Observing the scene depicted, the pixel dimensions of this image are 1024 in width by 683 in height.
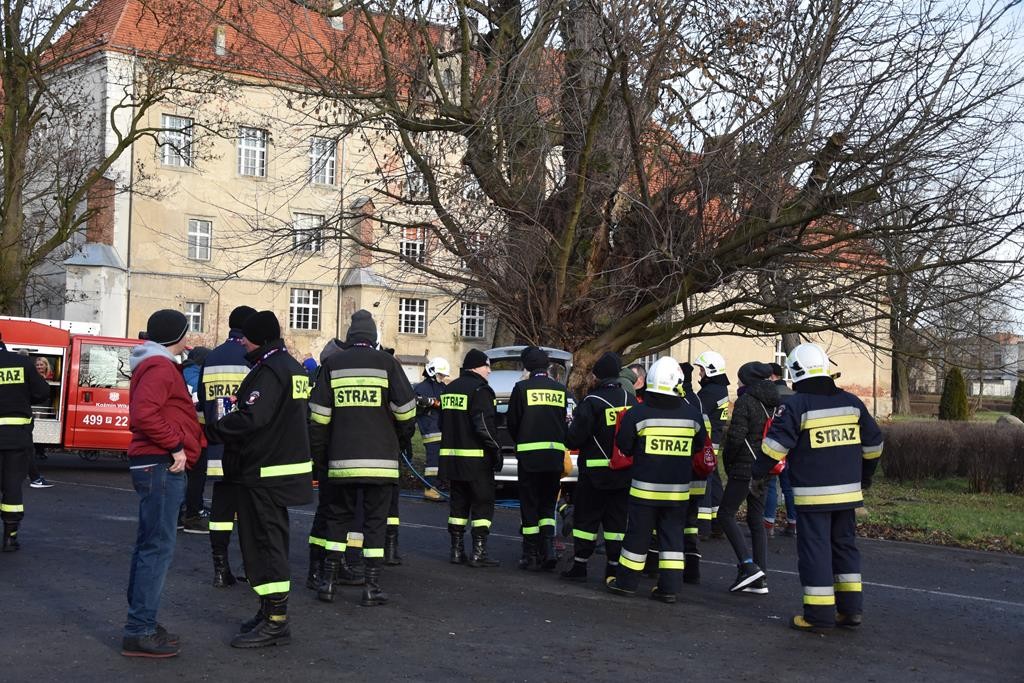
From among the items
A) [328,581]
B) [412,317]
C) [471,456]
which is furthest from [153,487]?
[412,317]

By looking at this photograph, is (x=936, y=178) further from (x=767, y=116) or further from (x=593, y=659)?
(x=593, y=659)

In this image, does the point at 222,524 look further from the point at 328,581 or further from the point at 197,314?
the point at 197,314

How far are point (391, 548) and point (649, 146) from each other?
874cm

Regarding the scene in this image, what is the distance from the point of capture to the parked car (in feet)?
50.7

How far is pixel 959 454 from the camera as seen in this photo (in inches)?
747

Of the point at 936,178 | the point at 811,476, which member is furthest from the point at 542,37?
the point at 811,476

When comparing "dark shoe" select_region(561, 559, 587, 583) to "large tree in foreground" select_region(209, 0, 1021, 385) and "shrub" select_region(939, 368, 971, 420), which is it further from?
"shrub" select_region(939, 368, 971, 420)

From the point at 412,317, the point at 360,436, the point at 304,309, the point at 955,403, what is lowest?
the point at 360,436

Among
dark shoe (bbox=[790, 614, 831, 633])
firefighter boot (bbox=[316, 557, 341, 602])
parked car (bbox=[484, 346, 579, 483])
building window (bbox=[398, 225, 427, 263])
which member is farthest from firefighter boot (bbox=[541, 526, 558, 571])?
building window (bbox=[398, 225, 427, 263])

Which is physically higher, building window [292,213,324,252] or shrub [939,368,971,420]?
building window [292,213,324,252]

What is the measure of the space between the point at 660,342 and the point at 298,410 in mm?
12763

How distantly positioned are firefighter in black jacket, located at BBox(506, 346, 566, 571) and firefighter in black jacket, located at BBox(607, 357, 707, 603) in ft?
4.47

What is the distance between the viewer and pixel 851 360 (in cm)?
5616

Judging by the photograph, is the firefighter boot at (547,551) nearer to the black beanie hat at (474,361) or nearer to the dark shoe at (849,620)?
the black beanie hat at (474,361)
